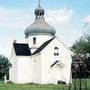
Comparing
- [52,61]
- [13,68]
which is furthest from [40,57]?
[13,68]

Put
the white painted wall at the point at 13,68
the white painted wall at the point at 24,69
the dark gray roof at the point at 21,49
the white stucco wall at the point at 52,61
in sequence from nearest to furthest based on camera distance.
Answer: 1. the white stucco wall at the point at 52,61
2. the white painted wall at the point at 24,69
3. the dark gray roof at the point at 21,49
4. the white painted wall at the point at 13,68

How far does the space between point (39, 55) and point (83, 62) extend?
132ft

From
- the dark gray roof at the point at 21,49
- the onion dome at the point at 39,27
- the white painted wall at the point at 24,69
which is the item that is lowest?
the white painted wall at the point at 24,69

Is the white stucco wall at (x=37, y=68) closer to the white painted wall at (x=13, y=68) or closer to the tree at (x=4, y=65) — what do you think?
the white painted wall at (x=13, y=68)

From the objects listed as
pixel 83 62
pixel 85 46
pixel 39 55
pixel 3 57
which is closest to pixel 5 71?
pixel 3 57

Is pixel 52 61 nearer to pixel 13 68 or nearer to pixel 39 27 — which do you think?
pixel 39 27

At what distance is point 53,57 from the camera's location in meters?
54.9

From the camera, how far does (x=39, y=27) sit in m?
60.2

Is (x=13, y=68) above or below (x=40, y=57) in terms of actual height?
below

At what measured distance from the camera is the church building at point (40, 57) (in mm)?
54594

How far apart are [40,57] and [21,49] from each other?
730 centimetres

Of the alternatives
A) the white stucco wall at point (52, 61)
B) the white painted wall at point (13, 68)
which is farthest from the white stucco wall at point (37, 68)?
the white painted wall at point (13, 68)

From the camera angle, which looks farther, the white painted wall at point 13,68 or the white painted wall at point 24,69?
the white painted wall at point 13,68

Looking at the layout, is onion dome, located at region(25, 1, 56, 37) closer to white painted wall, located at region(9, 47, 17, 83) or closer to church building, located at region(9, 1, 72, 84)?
church building, located at region(9, 1, 72, 84)
